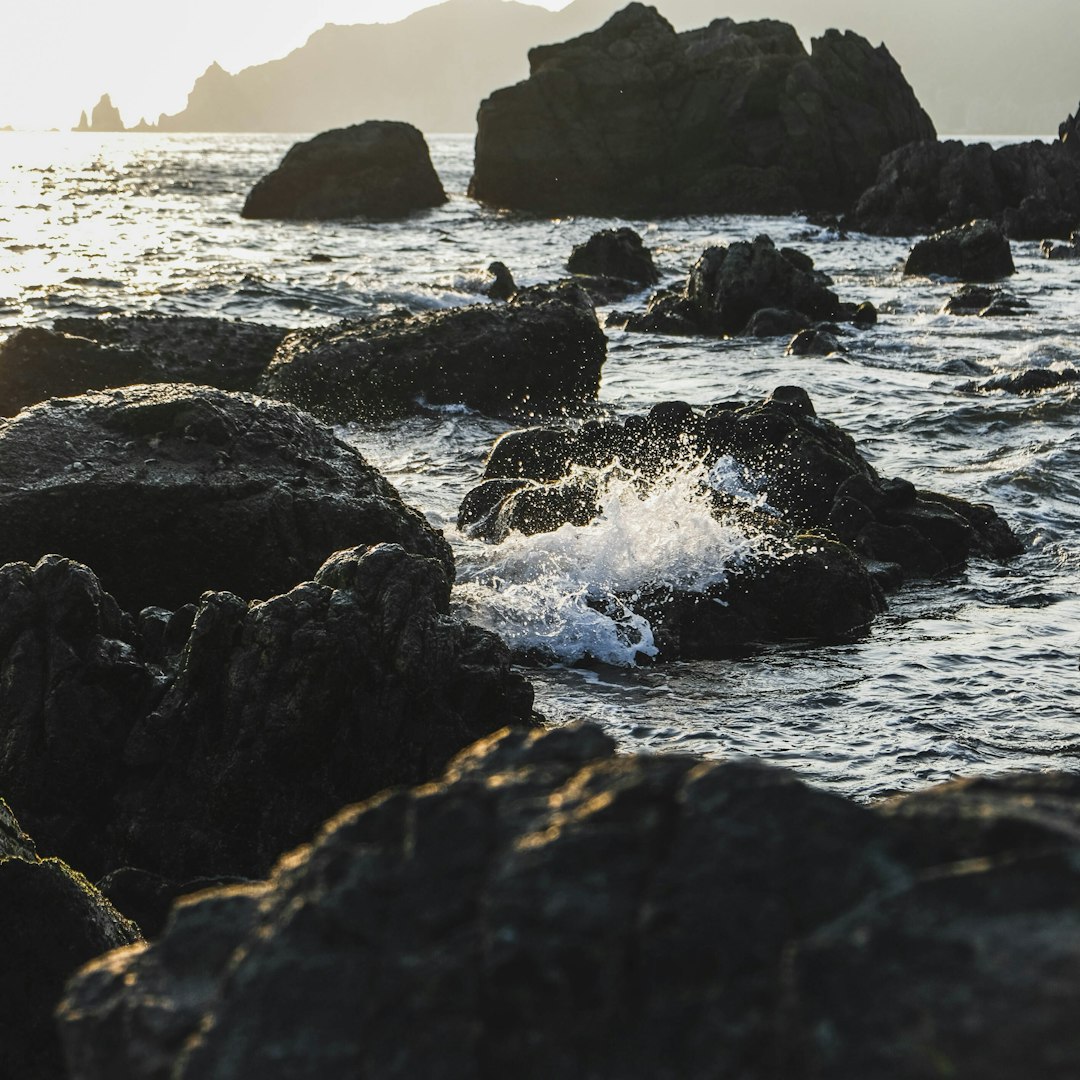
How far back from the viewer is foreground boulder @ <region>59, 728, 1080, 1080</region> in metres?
1.67

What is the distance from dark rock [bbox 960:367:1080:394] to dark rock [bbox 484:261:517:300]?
11.9 meters

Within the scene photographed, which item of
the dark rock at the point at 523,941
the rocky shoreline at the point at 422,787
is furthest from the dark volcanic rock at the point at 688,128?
the dark rock at the point at 523,941

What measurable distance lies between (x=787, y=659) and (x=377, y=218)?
1722 inches

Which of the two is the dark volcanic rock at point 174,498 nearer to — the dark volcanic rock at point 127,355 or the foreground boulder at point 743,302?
the dark volcanic rock at point 127,355

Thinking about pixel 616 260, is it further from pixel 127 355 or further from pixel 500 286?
pixel 127 355

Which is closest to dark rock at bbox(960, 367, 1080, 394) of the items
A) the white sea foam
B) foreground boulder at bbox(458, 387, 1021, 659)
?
foreground boulder at bbox(458, 387, 1021, 659)

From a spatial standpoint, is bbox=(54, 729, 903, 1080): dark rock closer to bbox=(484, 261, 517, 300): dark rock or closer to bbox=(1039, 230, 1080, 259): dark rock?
bbox=(484, 261, 517, 300): dark rock

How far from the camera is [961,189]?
4778 cm

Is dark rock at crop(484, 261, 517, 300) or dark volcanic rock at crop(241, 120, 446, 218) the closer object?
dark rock at crop(484, 261, 517, 300)

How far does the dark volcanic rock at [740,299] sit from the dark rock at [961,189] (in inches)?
905

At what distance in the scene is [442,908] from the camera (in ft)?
6.57

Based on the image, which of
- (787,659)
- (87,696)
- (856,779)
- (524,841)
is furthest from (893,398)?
(524,841)

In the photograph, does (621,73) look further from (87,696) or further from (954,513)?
(87,696)

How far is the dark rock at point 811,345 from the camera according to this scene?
67.3 feet
